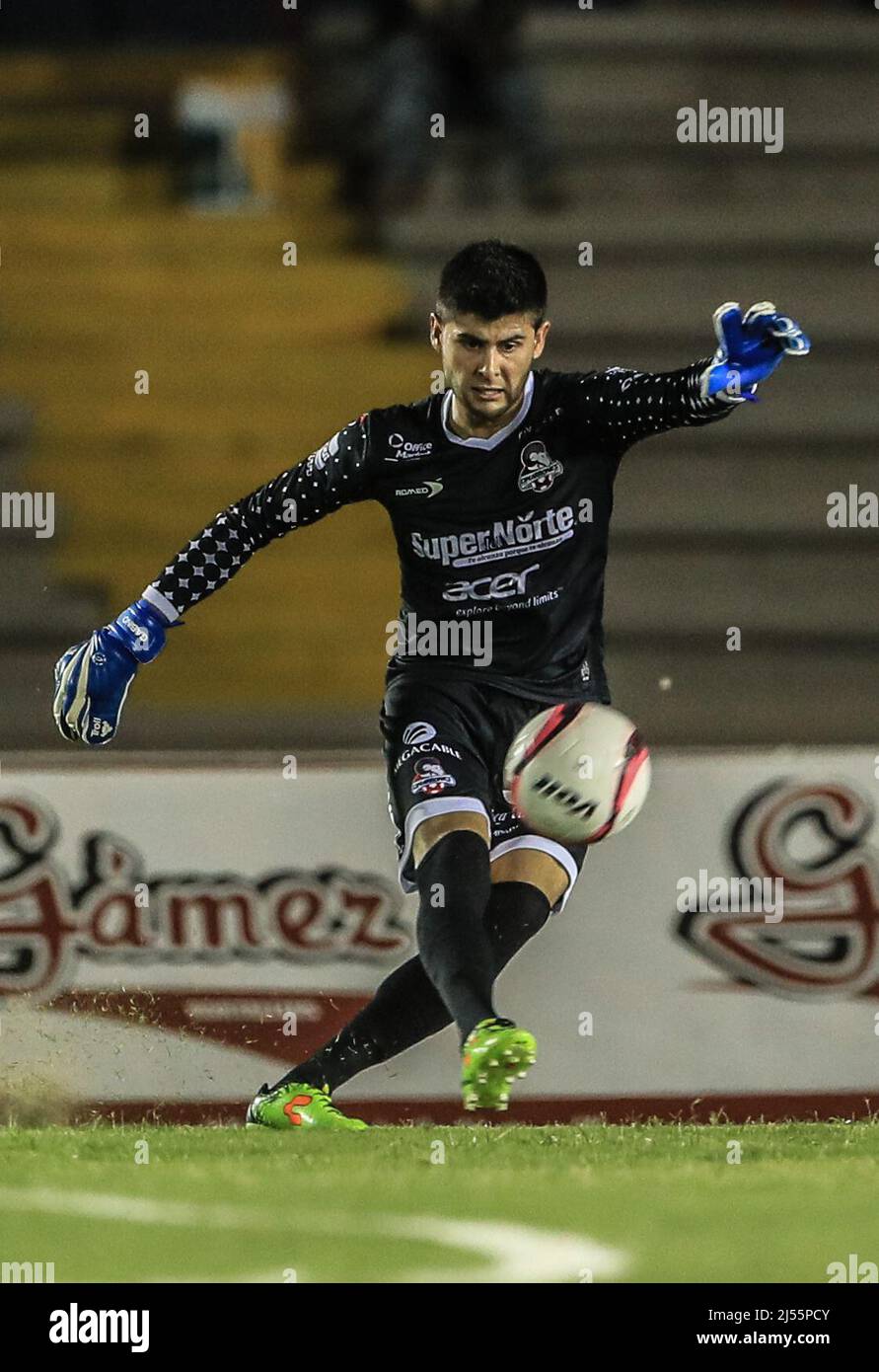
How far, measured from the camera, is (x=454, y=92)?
34.0 feet

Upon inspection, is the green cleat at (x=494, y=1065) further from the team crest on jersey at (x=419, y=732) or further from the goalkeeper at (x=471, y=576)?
the team crest on jersey at (x=419, y=732)

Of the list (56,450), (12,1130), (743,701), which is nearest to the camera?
(12,1130)

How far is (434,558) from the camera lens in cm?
573

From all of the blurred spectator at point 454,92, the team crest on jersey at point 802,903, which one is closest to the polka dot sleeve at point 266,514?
the team crest on jersey at point 802,903

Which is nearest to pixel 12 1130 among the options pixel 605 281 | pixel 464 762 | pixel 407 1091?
pixel 407 1091

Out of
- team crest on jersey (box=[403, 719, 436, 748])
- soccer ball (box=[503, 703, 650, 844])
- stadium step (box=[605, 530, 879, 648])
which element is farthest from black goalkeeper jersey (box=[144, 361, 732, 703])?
stadium step (box=[605, 530, 879, 648])

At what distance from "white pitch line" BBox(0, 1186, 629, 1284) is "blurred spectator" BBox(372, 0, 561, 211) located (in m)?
6.70

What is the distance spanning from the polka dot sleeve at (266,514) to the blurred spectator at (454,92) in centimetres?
495

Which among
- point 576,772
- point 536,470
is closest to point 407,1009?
point 576,772

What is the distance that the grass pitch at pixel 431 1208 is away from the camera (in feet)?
12.6

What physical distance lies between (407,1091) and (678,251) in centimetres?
475

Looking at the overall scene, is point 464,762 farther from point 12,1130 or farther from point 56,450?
point 56,450

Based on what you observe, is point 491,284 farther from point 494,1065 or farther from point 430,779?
point 494,1065

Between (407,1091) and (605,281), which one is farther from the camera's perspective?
(605,281)
